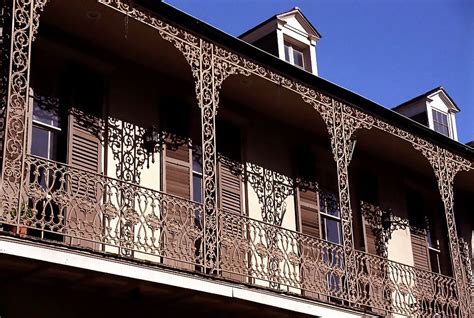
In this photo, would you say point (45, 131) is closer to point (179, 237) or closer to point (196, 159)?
point (179, 237)

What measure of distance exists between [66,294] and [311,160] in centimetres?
611

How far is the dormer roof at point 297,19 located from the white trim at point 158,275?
5945mm

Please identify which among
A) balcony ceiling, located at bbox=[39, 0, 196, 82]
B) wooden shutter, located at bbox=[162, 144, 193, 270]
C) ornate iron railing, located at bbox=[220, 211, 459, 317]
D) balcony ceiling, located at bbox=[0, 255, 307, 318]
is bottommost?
balcony ceiling, located at bbox=[0, 255, 307, 318]

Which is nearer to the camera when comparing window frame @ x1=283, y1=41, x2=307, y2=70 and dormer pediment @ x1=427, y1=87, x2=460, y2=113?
window frame @ x1=283, y1=41, x2=307, y2=70

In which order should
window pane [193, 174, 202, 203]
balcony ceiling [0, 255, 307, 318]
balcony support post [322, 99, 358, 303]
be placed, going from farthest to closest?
window pane [193, 174, 202, 203] → balcony support post [322, 99, 358, 303] → balcony ceiling [0, 255, 307, 318]

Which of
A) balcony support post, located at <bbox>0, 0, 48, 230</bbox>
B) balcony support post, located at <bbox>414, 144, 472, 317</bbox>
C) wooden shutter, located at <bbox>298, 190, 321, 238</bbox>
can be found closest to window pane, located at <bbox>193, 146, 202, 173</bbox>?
wooden shutter, located at <bbox>298, 190, 321, 238</bbox>

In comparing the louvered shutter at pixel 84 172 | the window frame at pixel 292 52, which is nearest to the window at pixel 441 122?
the window frame at pixel 292 52

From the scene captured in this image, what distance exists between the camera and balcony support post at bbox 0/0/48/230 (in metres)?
9.36

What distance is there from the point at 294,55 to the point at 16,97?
739cm

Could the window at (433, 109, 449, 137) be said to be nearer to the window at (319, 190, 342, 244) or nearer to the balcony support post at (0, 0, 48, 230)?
the window at (319, 190, 342, 244)

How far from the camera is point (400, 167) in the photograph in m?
17.3

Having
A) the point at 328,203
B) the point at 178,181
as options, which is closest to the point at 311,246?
the point at 328,203

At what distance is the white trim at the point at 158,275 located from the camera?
30.3 feet

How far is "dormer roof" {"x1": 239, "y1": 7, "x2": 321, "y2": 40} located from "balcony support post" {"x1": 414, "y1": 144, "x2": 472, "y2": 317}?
10.5 feet
